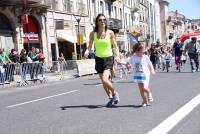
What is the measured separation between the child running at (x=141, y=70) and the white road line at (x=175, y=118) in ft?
2.61

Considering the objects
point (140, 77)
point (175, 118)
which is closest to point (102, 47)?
point (140, 77)

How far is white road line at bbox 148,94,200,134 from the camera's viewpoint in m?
6.53

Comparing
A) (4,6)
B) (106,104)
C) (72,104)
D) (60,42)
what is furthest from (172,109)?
(60,42)

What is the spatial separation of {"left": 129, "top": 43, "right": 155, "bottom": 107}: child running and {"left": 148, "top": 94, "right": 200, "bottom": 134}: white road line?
797 millimetres

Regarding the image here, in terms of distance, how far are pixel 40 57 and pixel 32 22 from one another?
11.8 meters

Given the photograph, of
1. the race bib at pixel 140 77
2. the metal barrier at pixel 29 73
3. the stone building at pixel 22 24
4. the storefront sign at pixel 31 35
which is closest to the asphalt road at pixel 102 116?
the race bib at pixel 140 77

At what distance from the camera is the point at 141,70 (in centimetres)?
930

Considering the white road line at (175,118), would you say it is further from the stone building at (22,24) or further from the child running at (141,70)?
the stone building at (22,24)

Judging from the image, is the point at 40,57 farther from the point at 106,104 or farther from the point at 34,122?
the point at 34,122

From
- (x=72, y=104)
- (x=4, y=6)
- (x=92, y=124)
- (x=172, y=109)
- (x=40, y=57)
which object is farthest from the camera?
(x=4, y=6)

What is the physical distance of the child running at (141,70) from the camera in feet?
30.0

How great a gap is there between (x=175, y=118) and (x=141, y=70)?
203 centimetres

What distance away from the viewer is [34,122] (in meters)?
7.73

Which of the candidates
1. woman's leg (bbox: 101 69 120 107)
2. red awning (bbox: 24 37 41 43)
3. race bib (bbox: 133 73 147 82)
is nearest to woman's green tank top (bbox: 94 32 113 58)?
woman's leg (bbox: 101 69 120 107)
